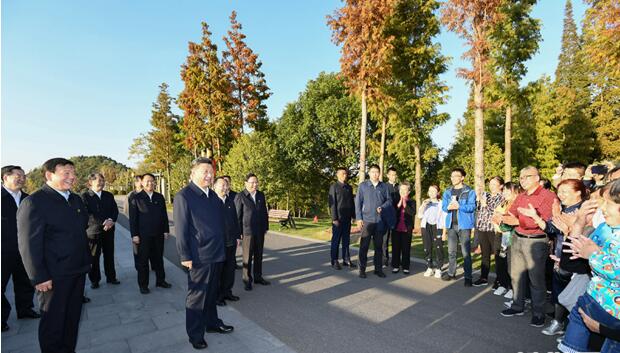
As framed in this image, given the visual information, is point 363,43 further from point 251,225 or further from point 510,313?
point 510,313

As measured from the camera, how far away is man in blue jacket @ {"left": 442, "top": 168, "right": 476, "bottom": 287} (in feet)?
19.4

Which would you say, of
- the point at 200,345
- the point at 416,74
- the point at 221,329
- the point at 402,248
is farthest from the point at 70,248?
the point at 416,74

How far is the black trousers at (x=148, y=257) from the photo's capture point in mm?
5723

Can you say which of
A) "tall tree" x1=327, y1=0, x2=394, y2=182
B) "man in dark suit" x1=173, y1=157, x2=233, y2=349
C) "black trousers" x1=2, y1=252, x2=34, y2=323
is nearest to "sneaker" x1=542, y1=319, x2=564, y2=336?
"man in dark suit" x1=173, y1=157, x2=233, y2=349

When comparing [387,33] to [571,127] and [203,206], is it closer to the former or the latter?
[203,206]

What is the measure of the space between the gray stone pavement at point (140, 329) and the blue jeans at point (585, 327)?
8.71 feet

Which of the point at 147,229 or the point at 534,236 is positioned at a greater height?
the point at 534,236

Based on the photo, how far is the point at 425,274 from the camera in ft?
21.8

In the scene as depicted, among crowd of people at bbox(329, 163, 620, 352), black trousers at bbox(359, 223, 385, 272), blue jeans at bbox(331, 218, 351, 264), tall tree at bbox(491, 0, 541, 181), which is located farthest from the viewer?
tall tree at bbox(491, 0, 541, 181)

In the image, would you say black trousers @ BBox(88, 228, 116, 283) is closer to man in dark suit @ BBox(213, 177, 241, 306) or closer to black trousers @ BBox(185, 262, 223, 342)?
man in dark suit @ BBox(213, 177, 241, 306)

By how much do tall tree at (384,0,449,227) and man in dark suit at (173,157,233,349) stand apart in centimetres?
1412

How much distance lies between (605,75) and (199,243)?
3999 centimetres

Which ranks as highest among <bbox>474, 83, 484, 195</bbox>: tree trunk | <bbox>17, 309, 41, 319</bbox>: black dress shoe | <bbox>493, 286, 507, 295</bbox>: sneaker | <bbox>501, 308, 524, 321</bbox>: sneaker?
<bbox>474, 83, 484, 195</bbox>: tree trunk

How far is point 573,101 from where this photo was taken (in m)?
30.8
